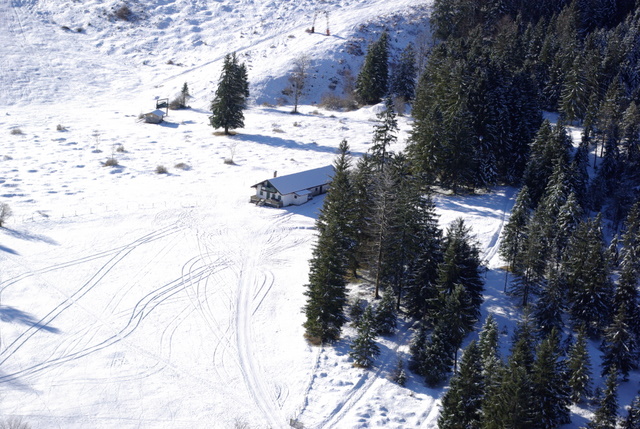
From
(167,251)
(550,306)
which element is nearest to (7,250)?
(167,251)

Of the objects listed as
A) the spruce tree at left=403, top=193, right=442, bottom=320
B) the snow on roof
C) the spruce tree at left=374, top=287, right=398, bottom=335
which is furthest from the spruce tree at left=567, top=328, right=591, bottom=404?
the snow on roof

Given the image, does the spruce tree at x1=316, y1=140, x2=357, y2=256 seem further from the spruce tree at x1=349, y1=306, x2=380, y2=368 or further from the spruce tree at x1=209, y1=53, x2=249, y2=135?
the spruce tree at x1=209, y1=53, x2=249, y2=135

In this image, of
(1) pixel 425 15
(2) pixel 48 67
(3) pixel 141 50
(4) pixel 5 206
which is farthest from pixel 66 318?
(1) pixel 425 15

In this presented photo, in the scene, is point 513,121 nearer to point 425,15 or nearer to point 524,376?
point 524,376

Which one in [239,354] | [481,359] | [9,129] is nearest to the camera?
[481,359]

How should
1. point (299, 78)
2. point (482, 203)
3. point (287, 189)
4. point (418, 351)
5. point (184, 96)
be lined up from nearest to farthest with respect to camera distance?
point (418, 351)
point (482, 203)
point (287, 189)
point (184, 96)
point (299, 78)

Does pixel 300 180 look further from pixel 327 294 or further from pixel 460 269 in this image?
pixel 460 269

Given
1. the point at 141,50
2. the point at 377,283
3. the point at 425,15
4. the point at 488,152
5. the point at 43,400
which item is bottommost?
the point at 43,400
